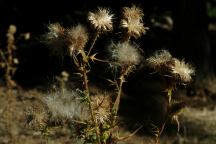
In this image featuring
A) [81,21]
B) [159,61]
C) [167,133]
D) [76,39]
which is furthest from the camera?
→ [81,21]

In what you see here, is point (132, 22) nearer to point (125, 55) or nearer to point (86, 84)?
point (125, 55)

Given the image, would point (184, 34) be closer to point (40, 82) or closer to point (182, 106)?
point (40, 82)

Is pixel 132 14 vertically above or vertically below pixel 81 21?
below

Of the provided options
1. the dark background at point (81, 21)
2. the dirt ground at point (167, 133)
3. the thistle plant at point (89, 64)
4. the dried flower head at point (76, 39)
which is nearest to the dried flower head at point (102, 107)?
the thistle plant at point (89, 64)

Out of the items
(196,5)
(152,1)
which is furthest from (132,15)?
(152,1)

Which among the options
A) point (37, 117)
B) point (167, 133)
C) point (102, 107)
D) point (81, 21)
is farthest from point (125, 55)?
point (81, 21)

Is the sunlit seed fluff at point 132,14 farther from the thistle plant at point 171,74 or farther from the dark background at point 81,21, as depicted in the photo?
the dark background at point 81,21

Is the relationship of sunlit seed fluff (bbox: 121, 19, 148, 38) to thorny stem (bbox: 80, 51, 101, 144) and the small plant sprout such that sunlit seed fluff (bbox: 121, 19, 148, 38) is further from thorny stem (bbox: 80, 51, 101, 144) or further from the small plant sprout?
thorny stem (bbox: 80, 51, 101, 144)
